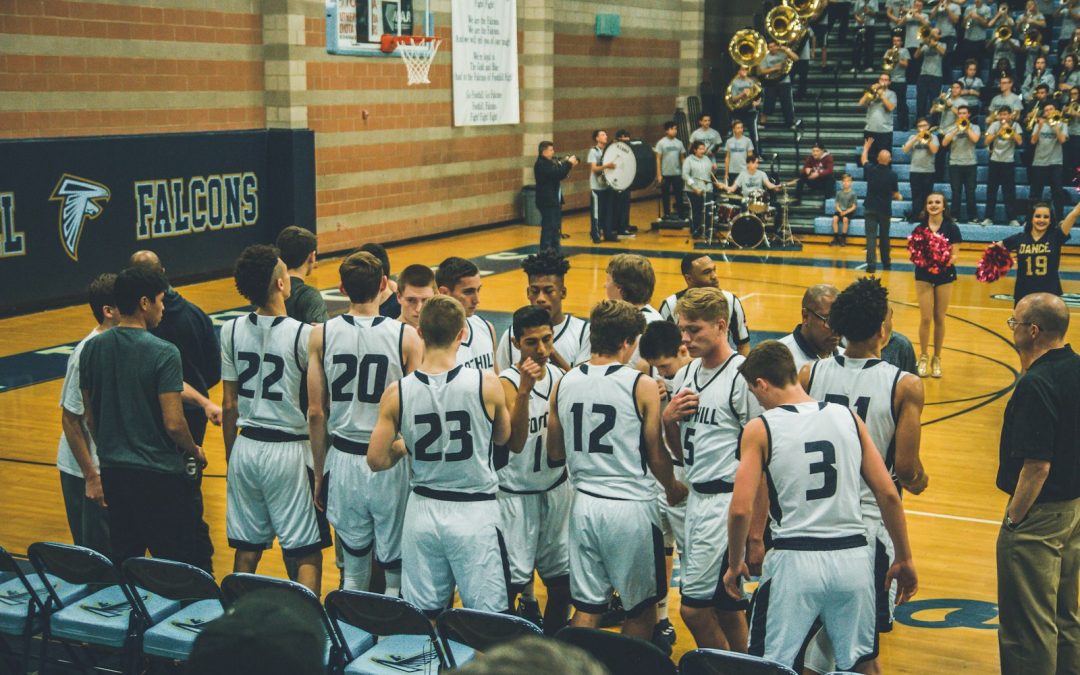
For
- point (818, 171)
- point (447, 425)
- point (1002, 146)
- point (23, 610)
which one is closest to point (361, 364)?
point (447, 425)

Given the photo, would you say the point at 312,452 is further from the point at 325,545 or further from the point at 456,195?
the point at 456,195

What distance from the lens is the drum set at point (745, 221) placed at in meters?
21.0

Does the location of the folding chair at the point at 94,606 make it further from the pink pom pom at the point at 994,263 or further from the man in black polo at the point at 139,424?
the pink pom pom at the point at 994,263

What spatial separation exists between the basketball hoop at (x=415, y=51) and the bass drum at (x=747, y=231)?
20.1 ft

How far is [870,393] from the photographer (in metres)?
5.27

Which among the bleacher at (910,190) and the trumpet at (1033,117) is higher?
the trumpet at (1033,117)

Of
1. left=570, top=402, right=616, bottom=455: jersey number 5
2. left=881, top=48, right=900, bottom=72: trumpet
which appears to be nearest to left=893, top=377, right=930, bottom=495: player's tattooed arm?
left=570, top=402, right=616, bottom=455: jersey number 5

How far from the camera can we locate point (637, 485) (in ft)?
17.5

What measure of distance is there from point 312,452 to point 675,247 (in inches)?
639

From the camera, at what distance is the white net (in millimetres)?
21078

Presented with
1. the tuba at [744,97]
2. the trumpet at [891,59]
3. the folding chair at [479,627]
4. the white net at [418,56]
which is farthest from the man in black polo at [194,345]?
the trumpet at [891,59]

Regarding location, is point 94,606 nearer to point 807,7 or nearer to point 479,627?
point 479,627

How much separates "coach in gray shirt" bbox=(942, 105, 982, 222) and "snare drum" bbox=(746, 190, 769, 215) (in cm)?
352

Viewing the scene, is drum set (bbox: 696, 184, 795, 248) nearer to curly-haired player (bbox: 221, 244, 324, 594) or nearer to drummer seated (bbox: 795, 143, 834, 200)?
drummer seated (bbox: 795, 143, 834, 200)
